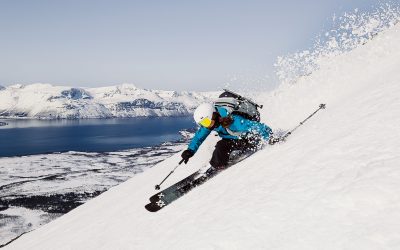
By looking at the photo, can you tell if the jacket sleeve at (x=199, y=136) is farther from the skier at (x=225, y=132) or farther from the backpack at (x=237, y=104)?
the backpack at (x=237, y=104)

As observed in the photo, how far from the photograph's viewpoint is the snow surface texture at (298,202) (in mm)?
4441

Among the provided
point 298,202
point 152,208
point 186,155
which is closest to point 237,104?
point 186,155

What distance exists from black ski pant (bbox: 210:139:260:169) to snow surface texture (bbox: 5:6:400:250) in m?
0.55

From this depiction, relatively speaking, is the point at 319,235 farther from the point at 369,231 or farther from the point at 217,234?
the point at 217,234

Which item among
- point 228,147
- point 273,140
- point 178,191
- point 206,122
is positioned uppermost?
point 206,122

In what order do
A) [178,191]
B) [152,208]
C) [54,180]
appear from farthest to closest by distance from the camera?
[54,180]
[178,191]
[152,208]

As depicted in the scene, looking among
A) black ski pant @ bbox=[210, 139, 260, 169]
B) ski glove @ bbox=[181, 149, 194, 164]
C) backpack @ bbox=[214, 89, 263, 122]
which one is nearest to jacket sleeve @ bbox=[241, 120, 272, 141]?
black ski pant @ bbox=[210, 139, 260, 169]

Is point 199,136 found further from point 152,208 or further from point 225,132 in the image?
point 152,208

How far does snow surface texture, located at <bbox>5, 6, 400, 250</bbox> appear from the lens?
175 inches

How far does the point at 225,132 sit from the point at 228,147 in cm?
49

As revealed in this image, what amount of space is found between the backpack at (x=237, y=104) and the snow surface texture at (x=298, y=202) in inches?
55.3

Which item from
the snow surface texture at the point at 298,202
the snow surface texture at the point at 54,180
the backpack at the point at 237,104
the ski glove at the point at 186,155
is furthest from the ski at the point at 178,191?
the snow surface texture at the point at 54,180

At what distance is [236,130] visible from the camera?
9539 millimetres

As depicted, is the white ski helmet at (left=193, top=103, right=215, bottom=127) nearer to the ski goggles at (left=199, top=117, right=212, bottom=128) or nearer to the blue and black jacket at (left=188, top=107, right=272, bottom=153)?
the ski goggles at (left=199, top=117, right=212, bottom=128)
